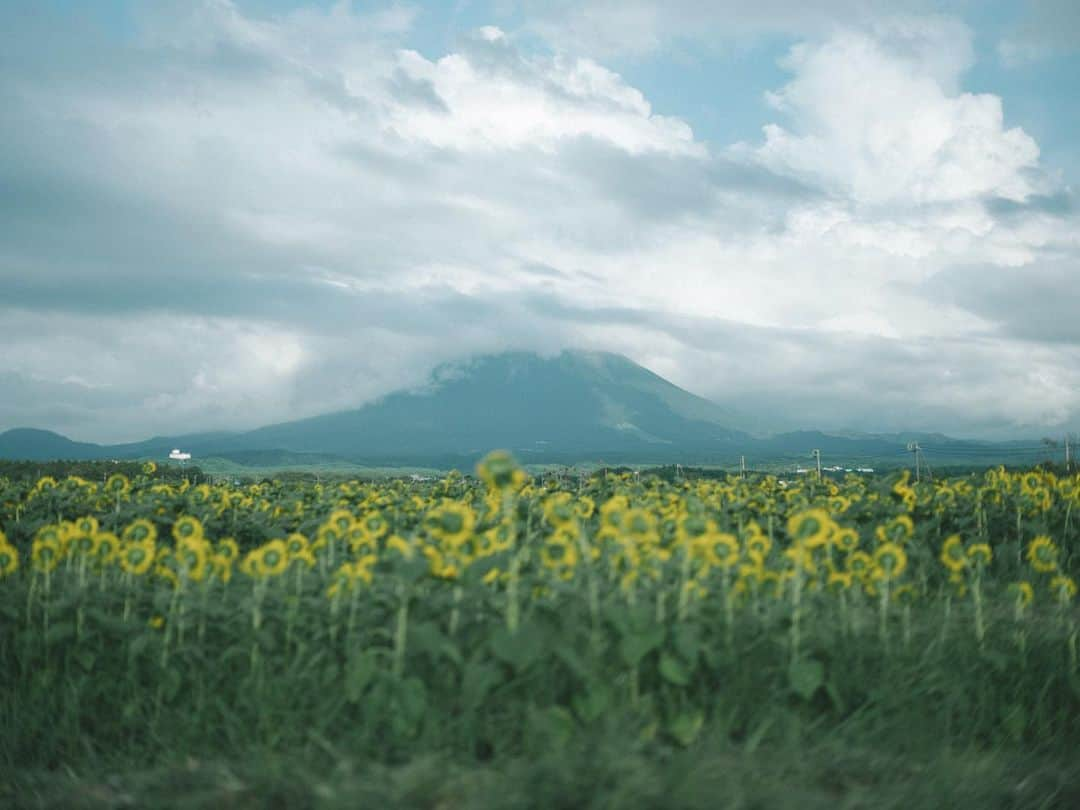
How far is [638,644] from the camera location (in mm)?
4621

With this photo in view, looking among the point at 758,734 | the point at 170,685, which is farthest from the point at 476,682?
the point at 170,685

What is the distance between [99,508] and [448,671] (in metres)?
9.27

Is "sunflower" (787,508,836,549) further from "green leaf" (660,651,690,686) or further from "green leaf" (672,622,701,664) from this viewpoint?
"green leaf" (660,651,690,686)

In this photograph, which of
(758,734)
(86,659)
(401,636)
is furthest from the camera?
(86,659)

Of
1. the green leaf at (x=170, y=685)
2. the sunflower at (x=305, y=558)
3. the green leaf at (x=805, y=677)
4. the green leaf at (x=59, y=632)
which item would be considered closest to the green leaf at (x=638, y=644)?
the green leaf at (x=805, y=677)

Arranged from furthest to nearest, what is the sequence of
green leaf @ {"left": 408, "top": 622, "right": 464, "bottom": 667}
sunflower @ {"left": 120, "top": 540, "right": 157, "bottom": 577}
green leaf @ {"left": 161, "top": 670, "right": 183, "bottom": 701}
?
sunflower @ {"left": 120, "top": 540, "right": 157, "bottom": 577}
green leaf @ {"left": 161, "top": 670, "right": 183, "bottom": 701}
green leaf @ {"left": 408, "top": 622, "right": 464, "bottom": 667}

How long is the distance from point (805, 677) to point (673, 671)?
2.54 feet

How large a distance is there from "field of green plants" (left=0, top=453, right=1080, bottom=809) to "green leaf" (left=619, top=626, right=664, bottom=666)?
0.02 meters

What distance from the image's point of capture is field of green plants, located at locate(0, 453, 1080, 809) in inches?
157

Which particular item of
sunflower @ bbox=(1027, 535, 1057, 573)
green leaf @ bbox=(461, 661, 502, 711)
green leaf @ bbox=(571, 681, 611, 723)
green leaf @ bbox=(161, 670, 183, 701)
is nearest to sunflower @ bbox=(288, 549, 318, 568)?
green leaf @ bbox=(161, 670, 183, 701)

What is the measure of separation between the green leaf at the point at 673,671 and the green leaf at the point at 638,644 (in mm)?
96

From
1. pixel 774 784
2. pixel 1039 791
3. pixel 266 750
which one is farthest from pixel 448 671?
pixel 1039 791

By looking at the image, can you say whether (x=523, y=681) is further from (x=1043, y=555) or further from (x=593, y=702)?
(x=1043, y=555)

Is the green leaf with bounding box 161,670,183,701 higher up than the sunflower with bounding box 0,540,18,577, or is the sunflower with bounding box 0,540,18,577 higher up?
the sunflower with bounding box 0,540,18,577
